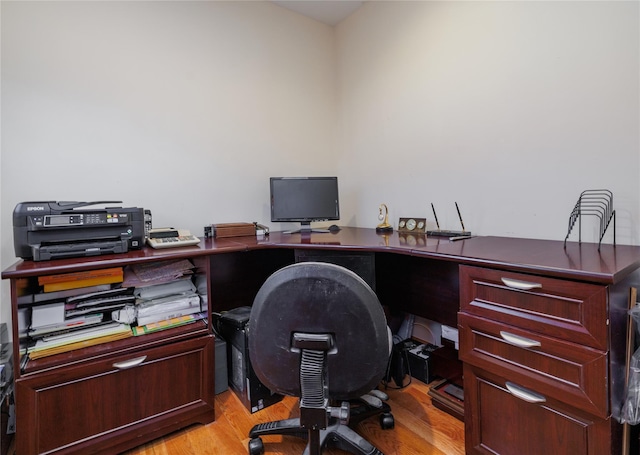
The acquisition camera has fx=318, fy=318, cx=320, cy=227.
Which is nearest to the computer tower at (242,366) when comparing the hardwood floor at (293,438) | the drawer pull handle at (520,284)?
the hardwood floor at (293,438)

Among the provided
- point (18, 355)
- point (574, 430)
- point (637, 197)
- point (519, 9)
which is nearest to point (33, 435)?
point (18, 355)

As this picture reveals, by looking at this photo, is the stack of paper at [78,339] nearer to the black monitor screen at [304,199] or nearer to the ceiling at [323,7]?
the black monitor screen at [304,199]

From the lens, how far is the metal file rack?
137 cm

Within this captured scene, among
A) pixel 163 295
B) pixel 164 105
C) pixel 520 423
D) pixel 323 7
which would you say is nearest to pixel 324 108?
pixel 323 7

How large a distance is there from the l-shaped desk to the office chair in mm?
480

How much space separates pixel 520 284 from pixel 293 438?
1212 millimetres

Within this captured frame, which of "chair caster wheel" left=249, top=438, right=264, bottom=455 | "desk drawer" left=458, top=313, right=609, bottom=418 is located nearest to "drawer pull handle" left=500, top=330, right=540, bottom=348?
"desk drawer" left=458, top=313, right=609, bottom=418

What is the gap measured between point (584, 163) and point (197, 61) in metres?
2.30

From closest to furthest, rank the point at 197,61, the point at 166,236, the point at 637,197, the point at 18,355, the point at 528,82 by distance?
the point at 18,355
the point at 637,197
the point at 528,82
the point at 166,236
the point at 197,61

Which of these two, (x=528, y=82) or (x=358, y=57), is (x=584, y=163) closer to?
(x=528, y=82)

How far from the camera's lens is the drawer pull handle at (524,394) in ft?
3.55

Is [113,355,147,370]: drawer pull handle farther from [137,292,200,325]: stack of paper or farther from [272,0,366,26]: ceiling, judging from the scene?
[272,0,366,26]: ceiling

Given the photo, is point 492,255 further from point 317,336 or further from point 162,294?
point 162,294

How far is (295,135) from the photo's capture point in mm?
2604
